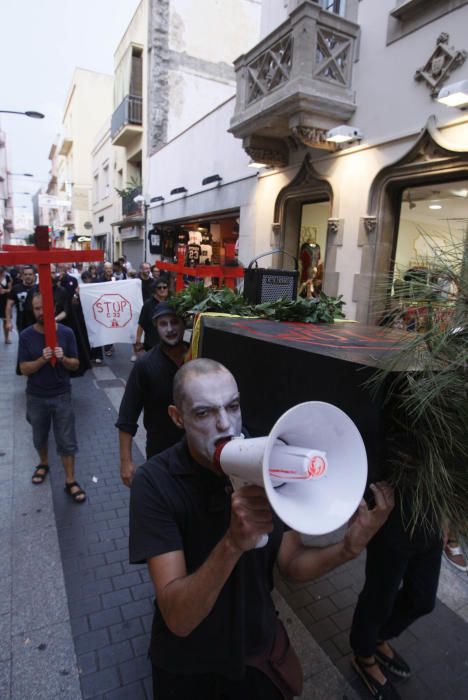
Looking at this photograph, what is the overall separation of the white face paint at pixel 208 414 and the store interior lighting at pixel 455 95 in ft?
18.2

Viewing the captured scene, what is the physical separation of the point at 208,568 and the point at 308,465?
0.42 m

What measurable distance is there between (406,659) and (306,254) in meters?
7.79

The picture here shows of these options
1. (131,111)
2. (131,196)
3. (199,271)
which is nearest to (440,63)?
(199,271)

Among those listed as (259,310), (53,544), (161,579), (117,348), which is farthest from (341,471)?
(117,348)

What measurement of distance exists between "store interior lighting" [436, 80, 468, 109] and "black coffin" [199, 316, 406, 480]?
4.28 metres

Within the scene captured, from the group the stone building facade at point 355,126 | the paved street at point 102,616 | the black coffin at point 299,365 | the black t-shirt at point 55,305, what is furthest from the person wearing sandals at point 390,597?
the black t-shirt at point 55,305

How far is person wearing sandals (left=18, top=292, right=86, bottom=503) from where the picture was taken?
13.1 ft

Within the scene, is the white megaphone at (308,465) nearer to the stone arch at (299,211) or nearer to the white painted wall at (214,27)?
the stone arch at (299,211)

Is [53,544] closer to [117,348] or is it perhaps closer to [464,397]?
[464,397]

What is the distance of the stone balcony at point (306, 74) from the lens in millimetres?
6766

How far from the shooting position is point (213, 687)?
4.86 feet

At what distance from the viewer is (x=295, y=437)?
40.6 inches

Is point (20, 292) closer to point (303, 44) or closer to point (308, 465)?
point (303, 44)

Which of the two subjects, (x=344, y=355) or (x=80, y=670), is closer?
(x=344, y=355)
